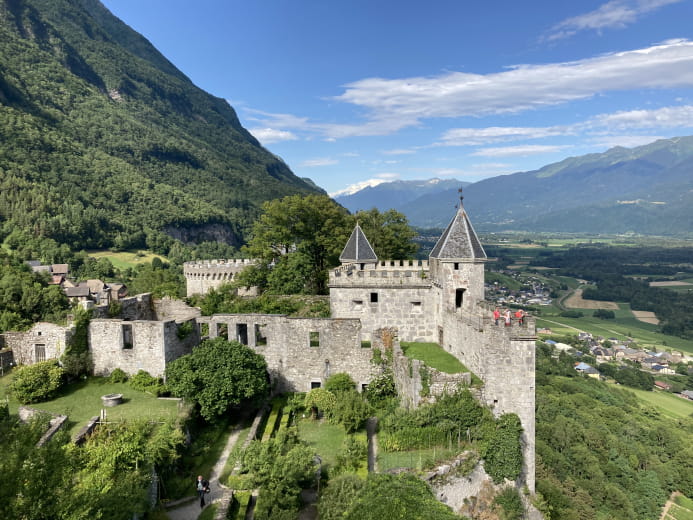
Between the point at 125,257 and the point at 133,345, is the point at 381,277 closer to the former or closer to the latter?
the point at 133,345

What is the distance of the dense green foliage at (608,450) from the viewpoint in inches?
1676

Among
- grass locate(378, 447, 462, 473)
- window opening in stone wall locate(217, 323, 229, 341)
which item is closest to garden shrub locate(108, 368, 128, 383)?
window opening in stone wall locate(217, 323, 229, 341)

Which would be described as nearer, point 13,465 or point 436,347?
point 13,465

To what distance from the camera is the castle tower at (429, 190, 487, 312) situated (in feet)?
78.9

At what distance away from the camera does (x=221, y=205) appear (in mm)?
165875

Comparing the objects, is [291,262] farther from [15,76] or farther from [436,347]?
[15,76]

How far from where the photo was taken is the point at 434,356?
78.8 ft

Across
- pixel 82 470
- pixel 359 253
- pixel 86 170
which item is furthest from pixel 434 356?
pixel 86 170

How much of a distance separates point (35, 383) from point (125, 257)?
8749cm

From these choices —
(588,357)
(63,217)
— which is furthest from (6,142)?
(588,357)

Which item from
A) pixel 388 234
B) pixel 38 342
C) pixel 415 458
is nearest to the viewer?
pixel 415 458

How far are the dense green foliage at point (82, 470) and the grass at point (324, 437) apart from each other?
19.3ft

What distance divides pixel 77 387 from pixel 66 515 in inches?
537

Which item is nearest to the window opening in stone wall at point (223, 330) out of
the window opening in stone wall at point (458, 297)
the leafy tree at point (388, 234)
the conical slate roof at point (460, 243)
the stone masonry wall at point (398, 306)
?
the stone masonry wall at point (398, 306)
